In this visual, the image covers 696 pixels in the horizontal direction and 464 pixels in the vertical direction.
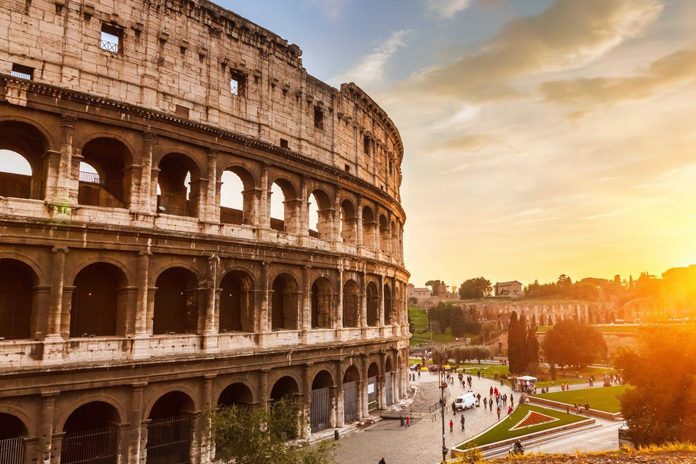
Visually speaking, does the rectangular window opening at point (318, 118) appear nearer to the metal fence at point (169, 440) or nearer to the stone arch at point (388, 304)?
the stone arch at point (388, 304)

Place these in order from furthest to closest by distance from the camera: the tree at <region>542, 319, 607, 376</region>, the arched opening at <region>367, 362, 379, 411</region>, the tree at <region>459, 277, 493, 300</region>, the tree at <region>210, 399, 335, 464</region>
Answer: the tree at <region>459, 277, 493, 300</region> → the tree at <region>542, 319, 607, 376</region> → the arched opening at <region>367, 362, 379, 411</region> → the tree at <region>210, 399, 335, 464</region>

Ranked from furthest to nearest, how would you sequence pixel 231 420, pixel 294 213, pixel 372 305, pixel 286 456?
pixel 372 305, pixel 294 213, pixel 231 420, pixel 286 456

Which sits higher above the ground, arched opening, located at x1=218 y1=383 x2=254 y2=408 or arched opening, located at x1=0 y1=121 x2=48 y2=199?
arched opening, located at x1=0 y1=121 x2=48 y2=199

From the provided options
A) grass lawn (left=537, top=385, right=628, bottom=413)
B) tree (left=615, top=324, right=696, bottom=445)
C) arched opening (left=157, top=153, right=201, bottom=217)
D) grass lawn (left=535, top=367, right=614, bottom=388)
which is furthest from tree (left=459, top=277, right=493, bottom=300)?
arched opening (left=157, top=153, right=201, bottom=217)

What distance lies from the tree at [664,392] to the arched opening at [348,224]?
15933 mm

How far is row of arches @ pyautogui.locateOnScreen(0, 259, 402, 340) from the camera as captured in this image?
1708 cm

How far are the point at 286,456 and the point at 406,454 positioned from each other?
10.2 m

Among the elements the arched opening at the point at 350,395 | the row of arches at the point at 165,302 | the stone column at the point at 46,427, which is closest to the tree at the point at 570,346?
the arched opening at the point at 350,395

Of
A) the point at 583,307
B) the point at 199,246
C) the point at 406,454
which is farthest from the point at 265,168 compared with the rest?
the point at 583,307

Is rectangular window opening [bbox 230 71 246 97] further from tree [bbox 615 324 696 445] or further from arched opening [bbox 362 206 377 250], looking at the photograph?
tree [bbox 615 324 696 445]

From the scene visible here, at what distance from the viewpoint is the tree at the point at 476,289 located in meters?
156

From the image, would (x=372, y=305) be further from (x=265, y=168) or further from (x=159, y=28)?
(x=159, y=28)

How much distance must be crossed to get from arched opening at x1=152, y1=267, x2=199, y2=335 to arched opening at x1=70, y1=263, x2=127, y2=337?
5.66ft

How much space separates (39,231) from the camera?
647 inches
